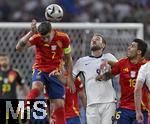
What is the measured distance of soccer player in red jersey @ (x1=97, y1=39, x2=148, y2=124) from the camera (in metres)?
12.2

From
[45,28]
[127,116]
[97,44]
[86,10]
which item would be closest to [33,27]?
[45,28]

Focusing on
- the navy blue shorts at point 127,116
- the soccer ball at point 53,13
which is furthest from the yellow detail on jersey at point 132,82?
the soccer ball at point 53,13

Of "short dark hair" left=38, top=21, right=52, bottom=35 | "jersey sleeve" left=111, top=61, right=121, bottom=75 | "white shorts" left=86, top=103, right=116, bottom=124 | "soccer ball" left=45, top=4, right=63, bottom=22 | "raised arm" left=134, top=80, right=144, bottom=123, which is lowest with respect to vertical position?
"white shorts" left=86, top=103, right=116, bottom=124

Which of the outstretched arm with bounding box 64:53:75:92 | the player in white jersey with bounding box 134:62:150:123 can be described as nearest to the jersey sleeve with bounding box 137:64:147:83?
the player in white jersey with bounding box 134:62:150:123

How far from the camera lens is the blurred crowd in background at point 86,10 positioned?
22.1 metres

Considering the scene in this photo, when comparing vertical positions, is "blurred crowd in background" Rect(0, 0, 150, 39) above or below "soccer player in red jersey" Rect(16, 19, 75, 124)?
above

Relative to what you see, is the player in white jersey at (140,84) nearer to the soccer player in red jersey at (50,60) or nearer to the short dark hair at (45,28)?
the soccer player in red jersey at (50,60)

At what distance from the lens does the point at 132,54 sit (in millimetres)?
12328

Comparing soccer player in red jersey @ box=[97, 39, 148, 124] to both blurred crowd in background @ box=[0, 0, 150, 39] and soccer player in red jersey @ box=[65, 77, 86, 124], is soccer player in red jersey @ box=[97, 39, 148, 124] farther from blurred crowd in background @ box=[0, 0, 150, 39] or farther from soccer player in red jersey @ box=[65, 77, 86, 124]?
blurred crowd in background @ box=[0, 0, 150, 39]

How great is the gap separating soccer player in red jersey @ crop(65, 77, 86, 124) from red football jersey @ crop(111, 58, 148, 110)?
0.87 metres

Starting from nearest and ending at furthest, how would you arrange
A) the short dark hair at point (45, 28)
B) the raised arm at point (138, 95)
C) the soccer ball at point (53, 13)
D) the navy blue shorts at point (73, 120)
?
1. the raised arm at point (138, 95)
2. the short dark hair at point (45, 28)
3. the soccer ball at point (53, 13)
4. the navy blue shorts at point (73, 120)

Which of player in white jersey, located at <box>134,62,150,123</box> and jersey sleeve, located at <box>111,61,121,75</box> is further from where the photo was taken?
jersey sleeve, located at <box>111,61,121,75</box>

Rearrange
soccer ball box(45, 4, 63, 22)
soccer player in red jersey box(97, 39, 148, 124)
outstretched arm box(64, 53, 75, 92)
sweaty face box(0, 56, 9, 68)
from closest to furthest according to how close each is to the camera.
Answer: soccer ball box(45, 4, 63, 22), soccer player in red jersey box(97, 39, 148, 124), outstretched arm box(64, 53, 75, 92), sweaty face box(0, 56, 9, 68)

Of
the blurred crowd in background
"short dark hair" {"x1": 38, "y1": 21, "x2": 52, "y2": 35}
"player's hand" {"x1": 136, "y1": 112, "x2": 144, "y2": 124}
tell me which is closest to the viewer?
"player's hand" {"x1": 136, "y1": 112, "x2": 144, "y2": 124}
